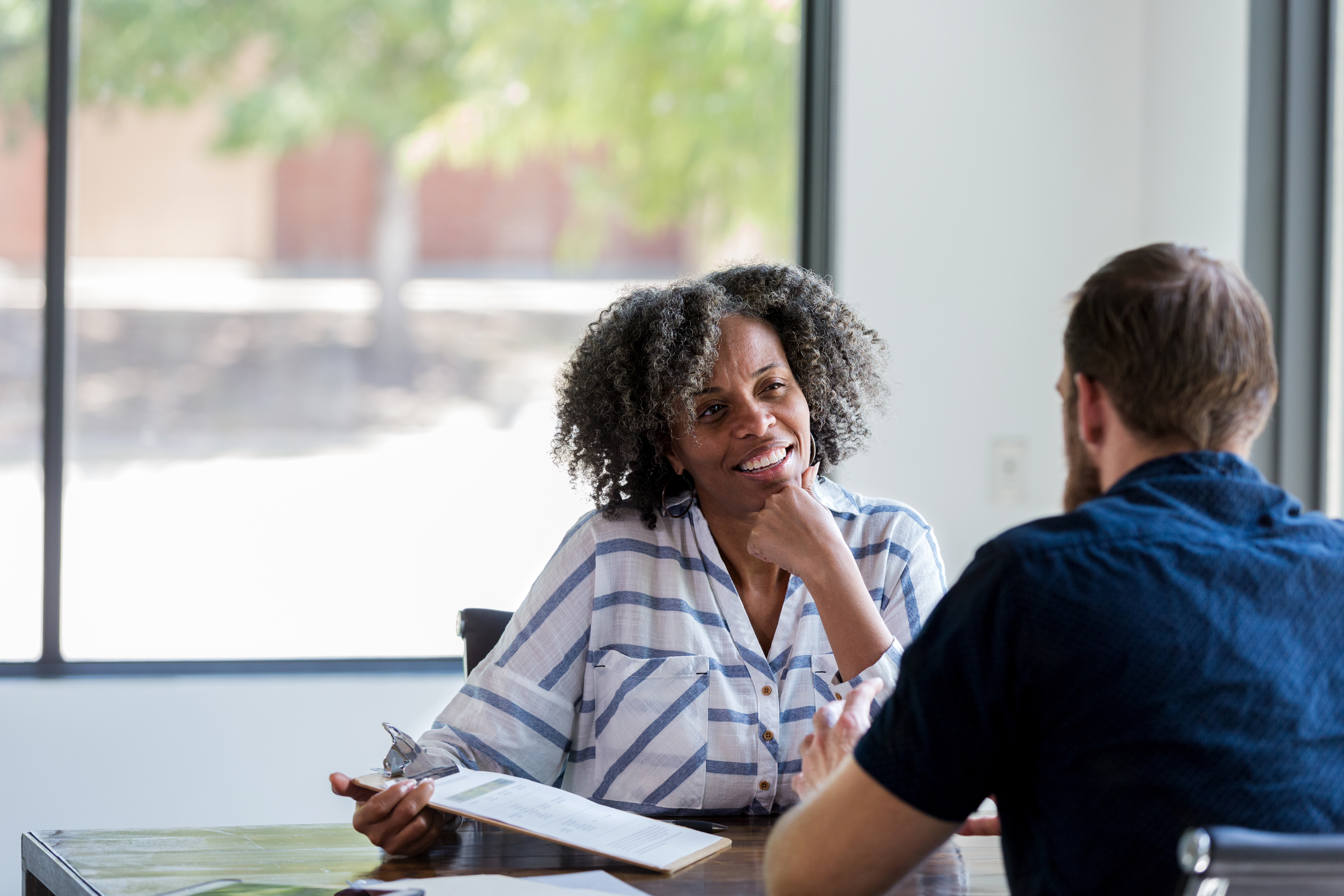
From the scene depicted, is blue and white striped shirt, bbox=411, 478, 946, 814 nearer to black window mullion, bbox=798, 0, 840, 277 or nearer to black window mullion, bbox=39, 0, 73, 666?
black window mullion, bbox=798, 0, 840, 277

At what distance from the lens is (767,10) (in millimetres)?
2982

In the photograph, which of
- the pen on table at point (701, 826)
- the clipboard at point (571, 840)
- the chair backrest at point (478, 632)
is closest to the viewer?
the clipboard at point (571, 840)

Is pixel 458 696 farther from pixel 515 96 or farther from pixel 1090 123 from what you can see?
pixel 1090 123

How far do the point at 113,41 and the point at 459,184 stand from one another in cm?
80

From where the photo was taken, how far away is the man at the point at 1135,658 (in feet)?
2.86

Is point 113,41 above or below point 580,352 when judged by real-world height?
above

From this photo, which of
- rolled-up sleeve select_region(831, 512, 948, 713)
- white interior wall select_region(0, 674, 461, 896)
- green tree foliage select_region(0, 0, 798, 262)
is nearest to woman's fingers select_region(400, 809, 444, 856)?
rolled-up sleeve select_region(831, 512, 948, 713)

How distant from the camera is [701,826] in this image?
146 centimetres

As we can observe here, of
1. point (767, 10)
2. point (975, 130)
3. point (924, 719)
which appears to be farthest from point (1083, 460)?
point (767, 10)

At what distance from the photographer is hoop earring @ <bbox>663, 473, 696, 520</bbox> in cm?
181

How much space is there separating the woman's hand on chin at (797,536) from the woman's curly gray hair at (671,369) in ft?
0.56

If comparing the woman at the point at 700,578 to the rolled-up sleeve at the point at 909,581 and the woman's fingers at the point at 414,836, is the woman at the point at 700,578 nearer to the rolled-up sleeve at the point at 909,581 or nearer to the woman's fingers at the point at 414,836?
the rolled-up sleeve at the point at 909,581

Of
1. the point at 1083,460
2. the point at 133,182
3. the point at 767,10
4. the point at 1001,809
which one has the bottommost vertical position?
the point at 1001,809

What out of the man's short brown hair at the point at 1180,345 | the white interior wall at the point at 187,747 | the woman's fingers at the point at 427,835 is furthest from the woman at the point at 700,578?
the white interior wall at the point at 187,747
